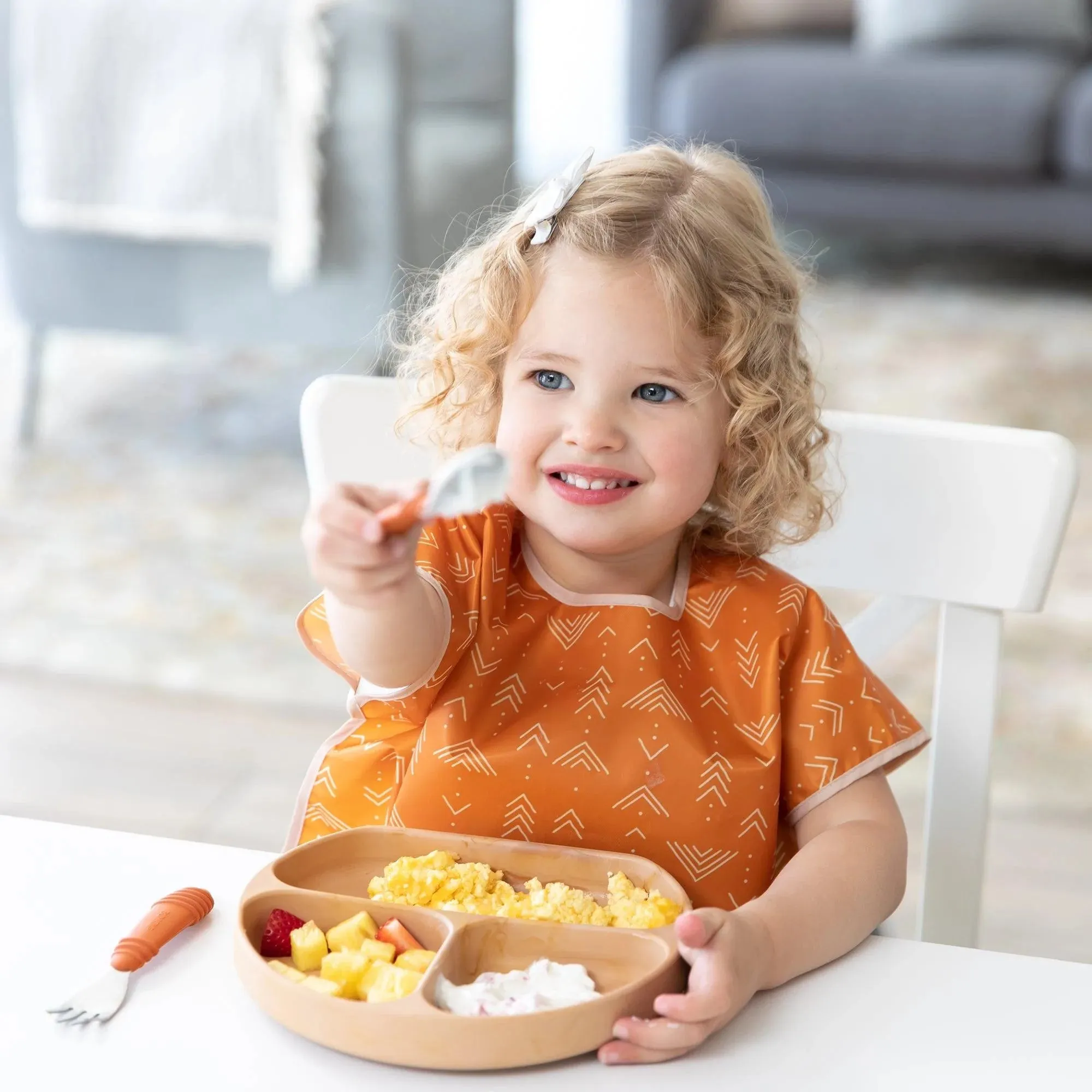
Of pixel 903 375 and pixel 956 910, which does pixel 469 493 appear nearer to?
pixel 956 910

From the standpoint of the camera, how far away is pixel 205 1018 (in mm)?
639

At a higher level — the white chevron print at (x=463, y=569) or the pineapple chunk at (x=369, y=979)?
the white chevron print at (x=463, y=569)

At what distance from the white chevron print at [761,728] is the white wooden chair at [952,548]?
0.15 metres

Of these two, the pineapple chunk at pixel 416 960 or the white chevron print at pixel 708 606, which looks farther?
the white chevron print at pixel 708 606

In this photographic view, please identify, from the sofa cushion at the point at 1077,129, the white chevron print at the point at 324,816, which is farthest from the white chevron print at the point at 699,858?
the sofa cushion at the point at 1077,129

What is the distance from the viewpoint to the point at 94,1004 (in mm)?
636

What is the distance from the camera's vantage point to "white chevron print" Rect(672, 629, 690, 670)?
0.94m

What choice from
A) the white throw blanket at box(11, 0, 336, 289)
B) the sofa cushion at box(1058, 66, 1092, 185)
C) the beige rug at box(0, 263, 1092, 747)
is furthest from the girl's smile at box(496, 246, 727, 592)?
the sofa cushion at box(1058, 66, 1092, 185)

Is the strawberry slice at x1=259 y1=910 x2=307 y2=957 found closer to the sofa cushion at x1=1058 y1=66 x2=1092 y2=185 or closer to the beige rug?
the beige rug

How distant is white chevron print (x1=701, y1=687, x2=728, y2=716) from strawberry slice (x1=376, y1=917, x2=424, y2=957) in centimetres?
30

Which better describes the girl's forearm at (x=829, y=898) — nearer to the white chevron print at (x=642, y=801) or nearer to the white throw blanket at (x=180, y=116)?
the white chevron print at (x=642, y=801)

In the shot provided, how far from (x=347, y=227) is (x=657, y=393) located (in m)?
2.06

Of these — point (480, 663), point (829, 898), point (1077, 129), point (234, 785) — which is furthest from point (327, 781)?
point (1077, 129)

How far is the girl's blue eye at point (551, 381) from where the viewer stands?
89cm
